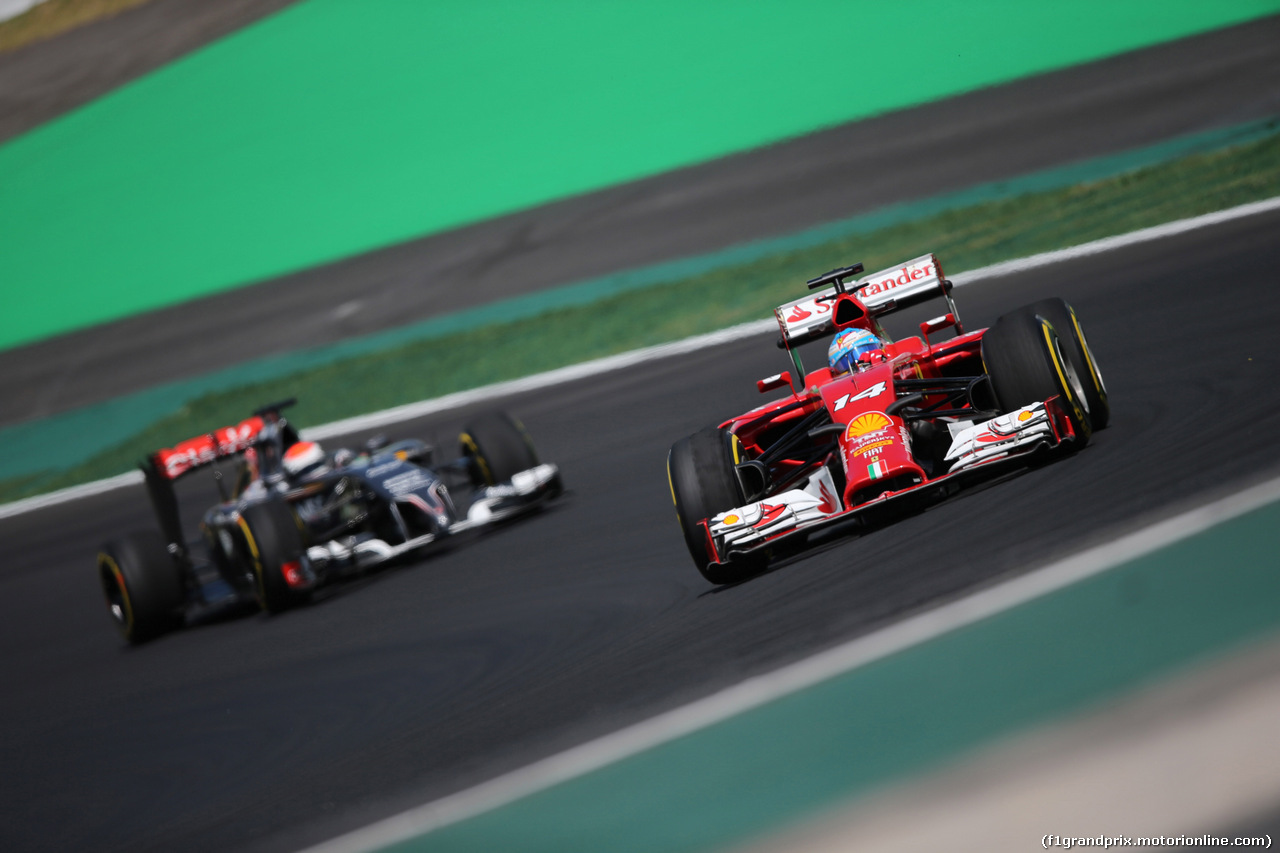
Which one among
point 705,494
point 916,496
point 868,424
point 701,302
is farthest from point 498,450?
point 701,302

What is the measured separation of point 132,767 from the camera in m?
6.87

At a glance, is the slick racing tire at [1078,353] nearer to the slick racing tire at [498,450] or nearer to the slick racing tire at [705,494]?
the slick racing tire at [705,494]

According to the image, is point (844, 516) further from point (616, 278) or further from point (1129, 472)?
point (616, 278)

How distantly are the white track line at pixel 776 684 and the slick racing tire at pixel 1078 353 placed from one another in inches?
66.5

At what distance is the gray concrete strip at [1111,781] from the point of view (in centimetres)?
321

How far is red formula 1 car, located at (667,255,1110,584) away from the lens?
629 cm

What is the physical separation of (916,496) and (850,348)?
151cm

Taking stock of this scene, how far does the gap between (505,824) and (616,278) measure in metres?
13.5

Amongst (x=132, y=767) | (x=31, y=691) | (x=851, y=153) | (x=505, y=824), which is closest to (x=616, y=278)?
(x=851, y=153)

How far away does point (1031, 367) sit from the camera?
21.2ft

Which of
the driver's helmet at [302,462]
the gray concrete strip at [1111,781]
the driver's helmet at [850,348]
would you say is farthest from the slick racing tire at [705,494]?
the driver's helmet at [302,462]

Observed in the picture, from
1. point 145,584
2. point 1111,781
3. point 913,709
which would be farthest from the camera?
point 145,584

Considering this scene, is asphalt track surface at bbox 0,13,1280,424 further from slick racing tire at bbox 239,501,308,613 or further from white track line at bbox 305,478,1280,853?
white track line at bbox 305,478,1280,853

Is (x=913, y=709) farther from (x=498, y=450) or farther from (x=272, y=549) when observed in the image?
(x=498, y=450)
